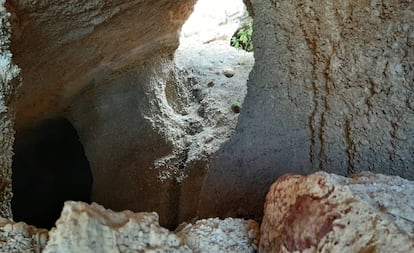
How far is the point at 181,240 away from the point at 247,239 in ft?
0.80

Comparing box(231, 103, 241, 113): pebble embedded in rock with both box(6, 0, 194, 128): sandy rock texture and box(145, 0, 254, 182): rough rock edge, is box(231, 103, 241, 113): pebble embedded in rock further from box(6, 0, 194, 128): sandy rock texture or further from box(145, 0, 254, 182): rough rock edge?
box(6, 0, 194, 128): sandy rock texture

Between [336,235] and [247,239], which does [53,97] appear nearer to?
[247,239]

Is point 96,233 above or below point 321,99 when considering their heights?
below

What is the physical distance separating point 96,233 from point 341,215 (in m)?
0.49

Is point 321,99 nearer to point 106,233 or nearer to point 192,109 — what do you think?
point 106,233

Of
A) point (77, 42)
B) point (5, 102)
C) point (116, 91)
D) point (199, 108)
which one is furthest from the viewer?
point (199, 108)

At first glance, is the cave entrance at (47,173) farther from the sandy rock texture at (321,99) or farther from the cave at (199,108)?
the sandy rock texture at (321,99)

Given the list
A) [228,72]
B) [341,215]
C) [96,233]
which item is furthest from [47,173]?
[341,215]

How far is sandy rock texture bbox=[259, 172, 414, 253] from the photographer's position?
903 mm

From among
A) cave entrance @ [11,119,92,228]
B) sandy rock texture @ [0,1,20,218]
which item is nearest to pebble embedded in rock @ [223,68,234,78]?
cave entrance @ [11,119,92,228]

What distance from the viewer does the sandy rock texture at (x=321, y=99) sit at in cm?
139

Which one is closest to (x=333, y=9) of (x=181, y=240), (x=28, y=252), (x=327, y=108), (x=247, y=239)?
(x=327, y=108)

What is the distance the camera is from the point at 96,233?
0.97 m

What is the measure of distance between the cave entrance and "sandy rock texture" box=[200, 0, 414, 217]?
49.1 inches
